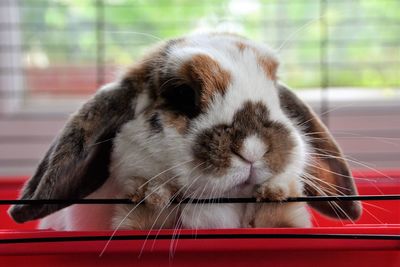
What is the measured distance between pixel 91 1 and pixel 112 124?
116cm

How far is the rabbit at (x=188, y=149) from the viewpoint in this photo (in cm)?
81

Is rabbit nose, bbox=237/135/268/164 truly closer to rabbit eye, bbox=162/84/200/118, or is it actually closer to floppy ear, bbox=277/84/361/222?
rabbit eye, bbox=162/84/200/118

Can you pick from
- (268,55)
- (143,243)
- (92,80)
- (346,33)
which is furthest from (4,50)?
(143,243)

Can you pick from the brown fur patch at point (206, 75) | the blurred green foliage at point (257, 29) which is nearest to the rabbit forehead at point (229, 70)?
the brown fur patch at point (206, 75)

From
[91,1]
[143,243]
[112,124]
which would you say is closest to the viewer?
[143,243]

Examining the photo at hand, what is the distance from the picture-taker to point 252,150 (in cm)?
78

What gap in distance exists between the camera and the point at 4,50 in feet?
6.63

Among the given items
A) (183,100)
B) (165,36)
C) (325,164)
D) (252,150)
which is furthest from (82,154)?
(165,36)

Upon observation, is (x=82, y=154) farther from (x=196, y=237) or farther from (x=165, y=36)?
(x=165, y=36)

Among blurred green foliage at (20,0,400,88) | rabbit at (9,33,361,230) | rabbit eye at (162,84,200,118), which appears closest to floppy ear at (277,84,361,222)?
rabbit at (9,33,361,230)

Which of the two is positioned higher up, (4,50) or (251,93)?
(4,50)

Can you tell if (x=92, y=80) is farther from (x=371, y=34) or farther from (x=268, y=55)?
(x=268, y=55)

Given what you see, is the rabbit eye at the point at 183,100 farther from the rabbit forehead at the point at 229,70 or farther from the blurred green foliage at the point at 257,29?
the blurred green foliage at the point at 257,29

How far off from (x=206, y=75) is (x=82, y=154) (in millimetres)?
225
